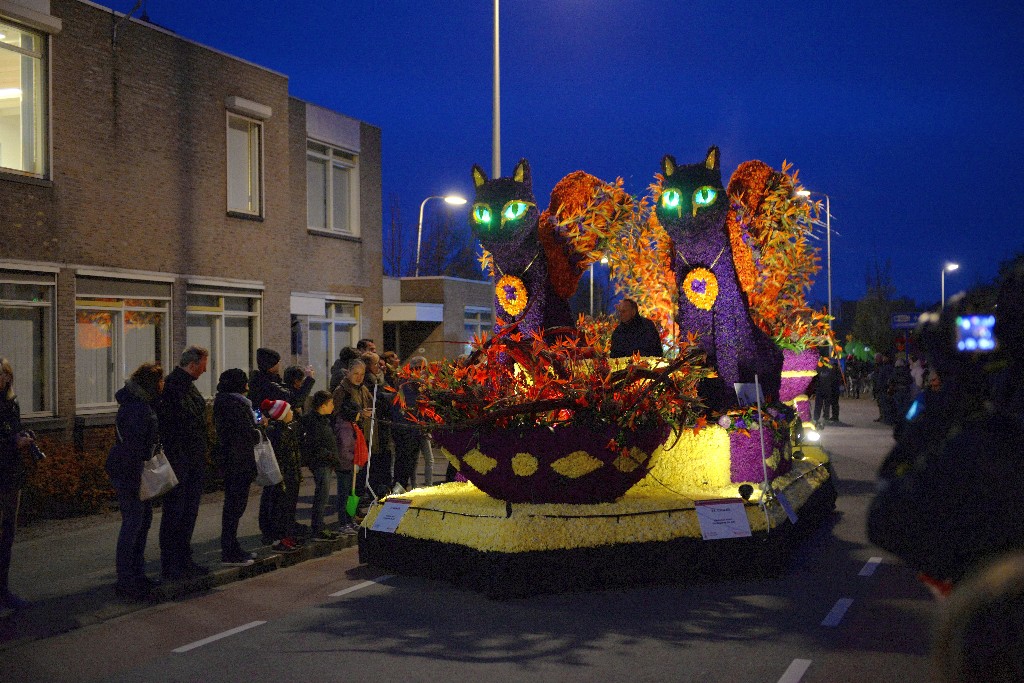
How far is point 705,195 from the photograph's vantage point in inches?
404

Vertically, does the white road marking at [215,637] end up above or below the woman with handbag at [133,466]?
below

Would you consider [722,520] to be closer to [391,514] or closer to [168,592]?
[391,514]

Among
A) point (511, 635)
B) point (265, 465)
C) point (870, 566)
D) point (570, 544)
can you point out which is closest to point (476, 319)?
point (265, 465)

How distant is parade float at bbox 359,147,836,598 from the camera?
26.8ft

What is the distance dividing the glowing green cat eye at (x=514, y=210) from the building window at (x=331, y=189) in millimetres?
12404

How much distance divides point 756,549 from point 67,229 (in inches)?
443

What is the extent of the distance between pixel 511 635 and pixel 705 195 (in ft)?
16.8

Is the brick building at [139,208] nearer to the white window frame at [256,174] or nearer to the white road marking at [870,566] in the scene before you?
the white window frame at [256,174]

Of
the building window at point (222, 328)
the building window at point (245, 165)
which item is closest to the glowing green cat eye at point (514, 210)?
the building window at point (222, 328)

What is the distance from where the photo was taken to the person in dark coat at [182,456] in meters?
8.74

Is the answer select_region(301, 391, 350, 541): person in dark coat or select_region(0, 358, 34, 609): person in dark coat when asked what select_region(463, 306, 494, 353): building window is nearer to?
select_region(301, 391, 350, 541): person in dark coat

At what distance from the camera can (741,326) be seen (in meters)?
10.5

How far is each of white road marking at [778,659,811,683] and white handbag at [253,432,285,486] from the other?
208 inches

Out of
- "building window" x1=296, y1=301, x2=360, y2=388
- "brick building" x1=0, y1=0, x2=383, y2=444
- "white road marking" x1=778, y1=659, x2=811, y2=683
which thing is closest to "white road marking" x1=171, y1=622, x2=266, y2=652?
"white road marking" x1=778, y1=659, x2=811, y2=683
